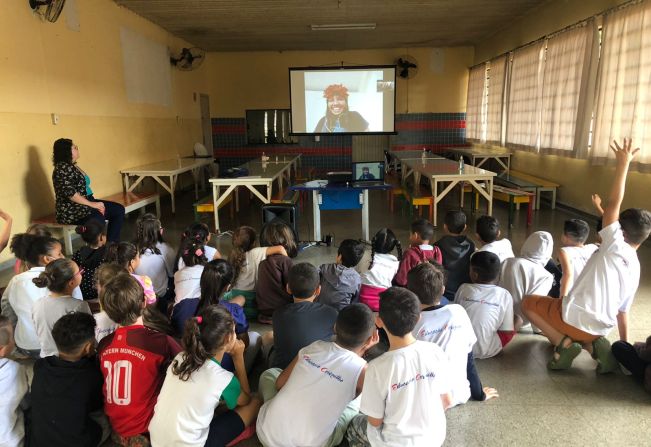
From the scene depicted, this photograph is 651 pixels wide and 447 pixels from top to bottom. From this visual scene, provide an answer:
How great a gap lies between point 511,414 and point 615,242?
901mm

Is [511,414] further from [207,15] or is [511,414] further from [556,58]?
[207,15]

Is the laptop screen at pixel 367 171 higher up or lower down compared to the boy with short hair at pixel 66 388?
higher up

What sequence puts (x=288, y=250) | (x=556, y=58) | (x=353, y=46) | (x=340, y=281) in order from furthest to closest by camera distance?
1. (x=353, y=46)
2. (x=556, y=58)
3. (x=288, y=250)
4. (x=340, y=281)

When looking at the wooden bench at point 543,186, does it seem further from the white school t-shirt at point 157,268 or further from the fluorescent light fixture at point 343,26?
the white school t-shirt at point 157,268

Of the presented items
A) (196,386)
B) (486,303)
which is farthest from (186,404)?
(486,303)

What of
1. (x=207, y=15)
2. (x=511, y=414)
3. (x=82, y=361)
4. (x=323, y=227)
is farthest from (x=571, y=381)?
(x=207, y=15)

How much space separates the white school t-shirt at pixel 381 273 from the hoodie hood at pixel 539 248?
0.78m

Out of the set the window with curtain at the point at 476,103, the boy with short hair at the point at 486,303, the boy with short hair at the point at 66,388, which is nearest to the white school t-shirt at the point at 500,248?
the boy with short hair at the point at 486,303

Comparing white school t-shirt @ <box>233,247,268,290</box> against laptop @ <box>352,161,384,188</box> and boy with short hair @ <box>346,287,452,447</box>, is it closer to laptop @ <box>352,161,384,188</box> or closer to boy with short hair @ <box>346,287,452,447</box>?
boy with short hair @ <box>346,287,452,447</box>

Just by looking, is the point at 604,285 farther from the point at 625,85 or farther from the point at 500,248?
the point at 625,85

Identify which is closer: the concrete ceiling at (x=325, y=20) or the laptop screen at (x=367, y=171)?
the laptop screen at (x=367, y=171)

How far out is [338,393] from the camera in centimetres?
158

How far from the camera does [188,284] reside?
2.55m

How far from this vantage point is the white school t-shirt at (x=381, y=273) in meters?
2.67
